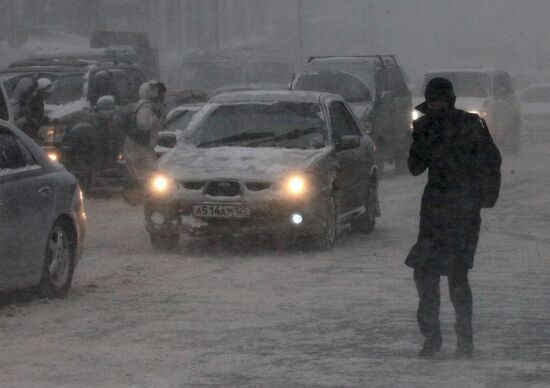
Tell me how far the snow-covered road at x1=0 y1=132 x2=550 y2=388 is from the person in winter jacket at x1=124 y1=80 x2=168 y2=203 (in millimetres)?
2747

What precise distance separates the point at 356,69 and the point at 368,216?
9683mm

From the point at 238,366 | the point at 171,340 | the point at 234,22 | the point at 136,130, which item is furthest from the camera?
the point at 234,22

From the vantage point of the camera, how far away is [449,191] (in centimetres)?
872

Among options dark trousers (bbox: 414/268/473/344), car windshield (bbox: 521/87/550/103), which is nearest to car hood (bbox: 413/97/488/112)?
car windshield (bbox: 521/87/550/103)

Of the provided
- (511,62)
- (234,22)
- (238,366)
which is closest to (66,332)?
(238,366)

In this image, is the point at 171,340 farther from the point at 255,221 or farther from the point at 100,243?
the point at 100,243

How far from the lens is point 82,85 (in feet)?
70.9

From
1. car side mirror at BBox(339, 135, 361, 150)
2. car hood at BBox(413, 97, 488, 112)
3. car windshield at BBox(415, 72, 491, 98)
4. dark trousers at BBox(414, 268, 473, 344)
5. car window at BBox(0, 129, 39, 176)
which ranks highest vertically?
car window at BBox(0, 129, 39, 176)

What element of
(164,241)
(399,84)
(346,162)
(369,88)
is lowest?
(399,84)

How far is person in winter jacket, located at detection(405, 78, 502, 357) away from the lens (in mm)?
8688

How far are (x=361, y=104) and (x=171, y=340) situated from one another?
51.3ft

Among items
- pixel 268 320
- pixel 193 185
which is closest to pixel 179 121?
pixel 193 185

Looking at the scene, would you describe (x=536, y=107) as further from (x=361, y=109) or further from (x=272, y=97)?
(x=272, y=97)

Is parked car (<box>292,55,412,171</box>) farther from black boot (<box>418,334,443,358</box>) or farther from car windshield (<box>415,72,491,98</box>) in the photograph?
black boot (<box>418,334,443,358</box>)
